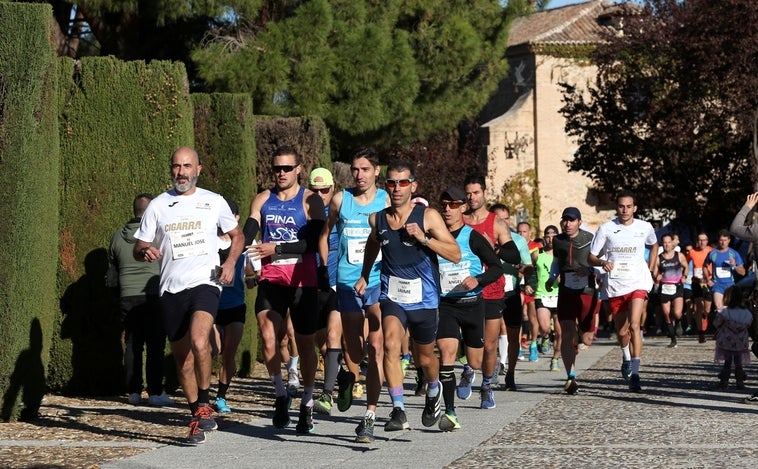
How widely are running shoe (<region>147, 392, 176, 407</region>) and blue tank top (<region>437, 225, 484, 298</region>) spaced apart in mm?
3199

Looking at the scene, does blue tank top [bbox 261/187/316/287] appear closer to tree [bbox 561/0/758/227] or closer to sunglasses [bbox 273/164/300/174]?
sunglasses [bbox 273/164/300/174]

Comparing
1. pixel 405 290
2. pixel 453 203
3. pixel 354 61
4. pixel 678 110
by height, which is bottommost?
pixel 405 290

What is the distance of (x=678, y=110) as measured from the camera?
37000mm

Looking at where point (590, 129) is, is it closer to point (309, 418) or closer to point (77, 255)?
point (77, 255)

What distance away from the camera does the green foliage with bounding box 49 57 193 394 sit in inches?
561

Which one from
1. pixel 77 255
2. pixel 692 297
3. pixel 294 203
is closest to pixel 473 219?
pixel 294 203

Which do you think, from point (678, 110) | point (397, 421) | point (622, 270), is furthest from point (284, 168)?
point (678, 110)

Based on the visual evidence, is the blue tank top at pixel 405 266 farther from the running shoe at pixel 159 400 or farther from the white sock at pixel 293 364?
the white sock at pixel 293 364

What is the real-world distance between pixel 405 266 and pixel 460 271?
1.56m

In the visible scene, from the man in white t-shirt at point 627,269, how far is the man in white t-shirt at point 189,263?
5.70m

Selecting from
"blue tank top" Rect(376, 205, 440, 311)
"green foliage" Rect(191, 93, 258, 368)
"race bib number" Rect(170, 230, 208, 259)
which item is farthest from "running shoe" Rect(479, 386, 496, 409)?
"green foliage" Rect(191, 93, 258, 368)

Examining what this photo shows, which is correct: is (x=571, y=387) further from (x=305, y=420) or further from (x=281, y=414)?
(x=305, y=420)

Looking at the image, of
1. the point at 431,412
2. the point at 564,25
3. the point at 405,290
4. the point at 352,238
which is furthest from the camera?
the point at 564,25

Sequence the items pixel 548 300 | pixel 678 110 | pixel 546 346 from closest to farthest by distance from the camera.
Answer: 1. pixel 548 300
2. pixel 546 346
3. pixel 678 110
